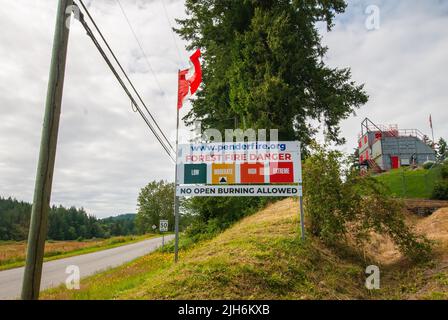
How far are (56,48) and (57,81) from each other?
0.68 metres

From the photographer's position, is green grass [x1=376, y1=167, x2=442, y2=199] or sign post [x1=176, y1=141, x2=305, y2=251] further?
green grass [x1=376, y1=167, x2=442, y2=199]

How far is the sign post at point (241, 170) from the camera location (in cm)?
925

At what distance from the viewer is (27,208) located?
111 m

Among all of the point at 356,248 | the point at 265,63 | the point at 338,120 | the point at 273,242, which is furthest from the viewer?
the point at 338,120

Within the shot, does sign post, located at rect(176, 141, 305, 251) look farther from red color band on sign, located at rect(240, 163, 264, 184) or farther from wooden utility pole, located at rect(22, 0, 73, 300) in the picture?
wooden utility pole, located at rect(22, 0, 73, 300)

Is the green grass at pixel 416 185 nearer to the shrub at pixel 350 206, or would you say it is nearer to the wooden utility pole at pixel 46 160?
the shrub at pixel 350 206

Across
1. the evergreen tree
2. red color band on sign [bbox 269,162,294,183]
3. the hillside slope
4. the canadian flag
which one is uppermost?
the evergreen tree

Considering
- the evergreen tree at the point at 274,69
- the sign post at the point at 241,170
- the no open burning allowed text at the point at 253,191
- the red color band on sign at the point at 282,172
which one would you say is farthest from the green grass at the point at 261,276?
the evergreen tree at the point at 274,69

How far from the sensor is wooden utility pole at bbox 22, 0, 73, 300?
5406mm

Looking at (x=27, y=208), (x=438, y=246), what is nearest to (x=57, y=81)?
(x=438, y=246)

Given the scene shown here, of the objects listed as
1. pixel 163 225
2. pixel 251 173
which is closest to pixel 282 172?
pixel 251 173

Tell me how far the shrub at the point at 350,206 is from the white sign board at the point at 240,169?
0.63m

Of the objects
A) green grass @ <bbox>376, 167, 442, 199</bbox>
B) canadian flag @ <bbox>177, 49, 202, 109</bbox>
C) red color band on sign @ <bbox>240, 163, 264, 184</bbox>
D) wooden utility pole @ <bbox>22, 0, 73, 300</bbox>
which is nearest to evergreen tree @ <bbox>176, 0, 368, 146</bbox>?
green grass @ <bbox>376, 167, 442, 199</bbox>
